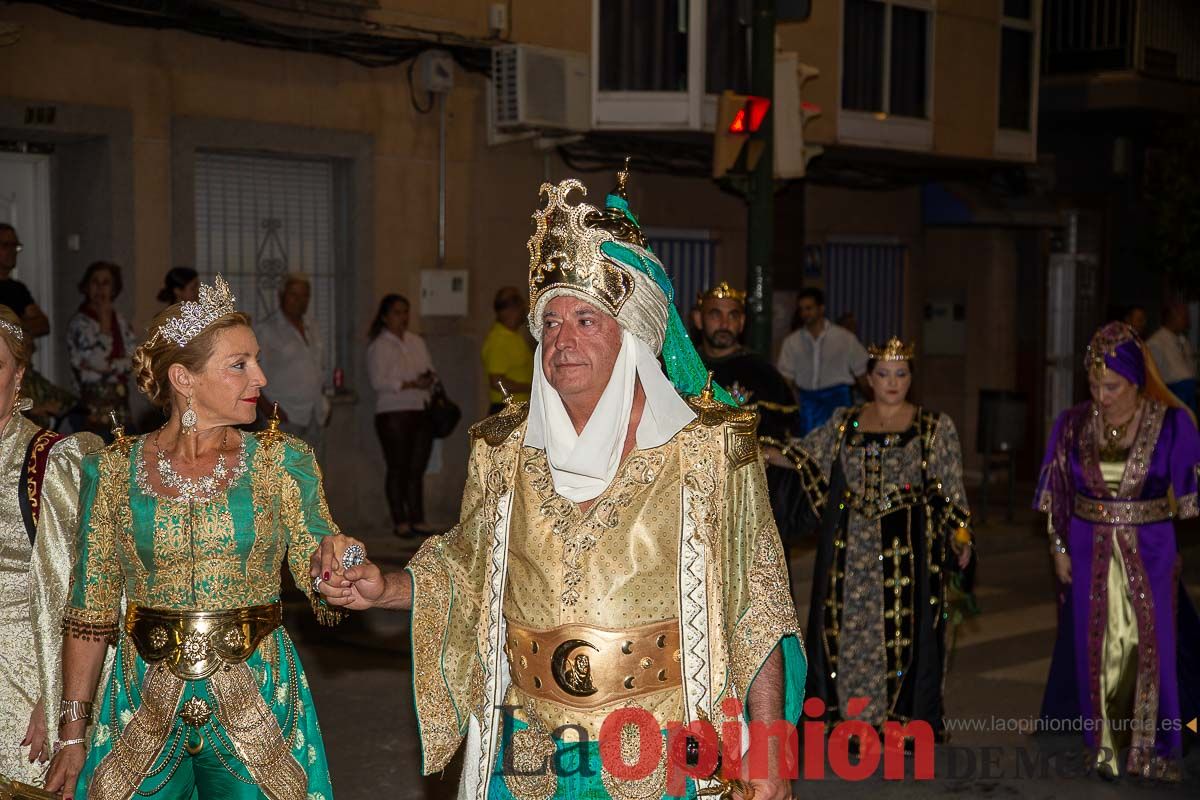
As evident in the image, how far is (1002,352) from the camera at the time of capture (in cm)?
1952

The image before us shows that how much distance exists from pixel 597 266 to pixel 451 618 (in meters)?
0.95

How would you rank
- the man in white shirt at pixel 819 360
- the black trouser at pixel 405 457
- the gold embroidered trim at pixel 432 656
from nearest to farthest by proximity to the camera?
the gold embroidered trim at pixel 432 656, the black trouser at pixel 405 457, the man in white shirt at pixel 819 360

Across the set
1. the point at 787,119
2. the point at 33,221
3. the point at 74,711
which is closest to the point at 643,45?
the point at 787,119

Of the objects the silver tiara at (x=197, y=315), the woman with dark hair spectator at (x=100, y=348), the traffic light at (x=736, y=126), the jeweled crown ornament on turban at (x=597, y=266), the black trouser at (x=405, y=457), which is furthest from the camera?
the black trouser at (x=405, y=457)

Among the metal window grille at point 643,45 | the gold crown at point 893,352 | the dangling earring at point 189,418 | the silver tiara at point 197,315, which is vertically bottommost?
the dangling earring at point 189,418

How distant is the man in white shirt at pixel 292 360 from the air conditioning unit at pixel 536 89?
2799 millimetres

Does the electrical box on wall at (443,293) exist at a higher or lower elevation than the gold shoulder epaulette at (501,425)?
higher

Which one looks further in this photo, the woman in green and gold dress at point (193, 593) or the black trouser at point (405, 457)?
the black trouser at point (405, 457)

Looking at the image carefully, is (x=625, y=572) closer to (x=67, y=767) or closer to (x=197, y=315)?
(x=197, y=315)

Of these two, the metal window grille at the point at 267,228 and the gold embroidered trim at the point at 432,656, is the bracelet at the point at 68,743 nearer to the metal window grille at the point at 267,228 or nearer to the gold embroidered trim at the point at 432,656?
the gold embroidered trim at the point at 432,656

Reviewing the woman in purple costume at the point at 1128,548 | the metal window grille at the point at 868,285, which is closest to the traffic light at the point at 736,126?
the woman in purple costume at the point at 1128,548

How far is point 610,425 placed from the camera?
141 inches

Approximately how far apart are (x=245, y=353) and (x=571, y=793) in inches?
60.8

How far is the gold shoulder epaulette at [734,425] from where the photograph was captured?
11.9 ft
